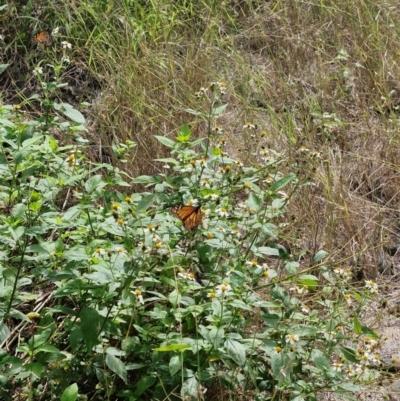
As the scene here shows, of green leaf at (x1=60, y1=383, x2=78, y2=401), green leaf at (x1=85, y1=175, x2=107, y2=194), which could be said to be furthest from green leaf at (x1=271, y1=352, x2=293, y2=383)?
green leaf at (x1=85, y1=175, x2=107, y2=194)

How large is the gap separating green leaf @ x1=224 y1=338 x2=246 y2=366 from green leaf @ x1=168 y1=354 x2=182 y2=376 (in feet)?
0.46

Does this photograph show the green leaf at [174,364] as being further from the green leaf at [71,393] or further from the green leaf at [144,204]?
the green leaf at [144,204]

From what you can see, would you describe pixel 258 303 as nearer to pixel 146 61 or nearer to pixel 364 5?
pixel 146 61

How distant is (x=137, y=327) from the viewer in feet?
7.92

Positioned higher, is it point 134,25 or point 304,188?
point 134,25

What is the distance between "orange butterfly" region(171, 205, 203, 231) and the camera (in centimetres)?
243

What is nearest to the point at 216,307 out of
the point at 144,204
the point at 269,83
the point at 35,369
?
the point at 144,204

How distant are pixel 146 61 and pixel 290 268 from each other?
1.96 metres

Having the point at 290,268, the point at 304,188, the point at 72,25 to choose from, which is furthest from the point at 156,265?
the point at 72,25

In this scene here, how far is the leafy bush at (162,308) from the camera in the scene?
2.31 metres

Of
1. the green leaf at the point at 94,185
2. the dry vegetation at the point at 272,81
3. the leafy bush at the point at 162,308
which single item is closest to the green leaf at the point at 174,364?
the leafy bush at the point at 162,308

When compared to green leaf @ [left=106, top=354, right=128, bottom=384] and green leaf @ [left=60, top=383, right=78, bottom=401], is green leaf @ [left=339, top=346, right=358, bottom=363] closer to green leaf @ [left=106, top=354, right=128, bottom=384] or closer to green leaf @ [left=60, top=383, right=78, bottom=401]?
green leaf @ [left=106, top=354, right=128, bottom=384]

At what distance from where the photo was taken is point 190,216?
2.46 metres

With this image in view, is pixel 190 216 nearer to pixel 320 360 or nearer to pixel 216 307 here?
pixel 216 307
